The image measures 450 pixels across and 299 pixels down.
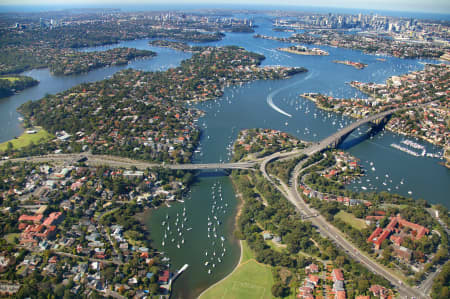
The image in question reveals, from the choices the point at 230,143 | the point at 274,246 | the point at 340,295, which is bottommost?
the point at 274,246

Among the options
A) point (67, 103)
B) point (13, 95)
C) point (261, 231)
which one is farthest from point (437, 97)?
point (13, 95)

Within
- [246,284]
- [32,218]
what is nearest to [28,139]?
[32,218]

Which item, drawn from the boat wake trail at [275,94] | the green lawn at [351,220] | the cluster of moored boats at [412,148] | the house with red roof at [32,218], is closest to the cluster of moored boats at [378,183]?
the green lawn at [351,220]

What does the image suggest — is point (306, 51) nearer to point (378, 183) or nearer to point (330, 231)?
point (378, 183)

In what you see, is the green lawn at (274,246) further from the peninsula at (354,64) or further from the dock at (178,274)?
the peninsula at (354,64)

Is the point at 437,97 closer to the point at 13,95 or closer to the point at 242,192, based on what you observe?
the point at 242,192
